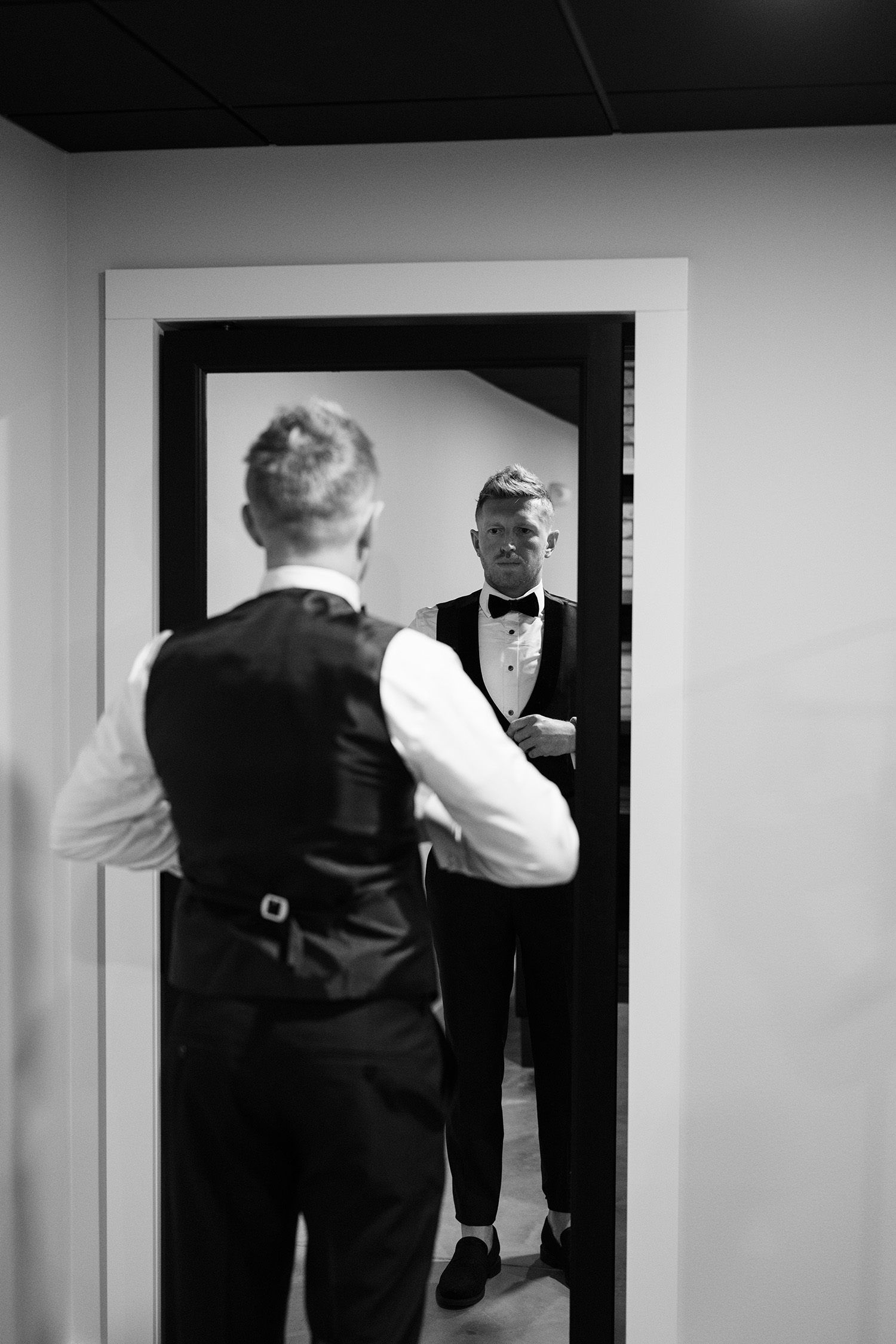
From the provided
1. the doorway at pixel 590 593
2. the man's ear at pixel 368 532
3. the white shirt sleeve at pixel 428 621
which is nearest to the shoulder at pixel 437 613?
the white shirt sleeve at pixel 428 621

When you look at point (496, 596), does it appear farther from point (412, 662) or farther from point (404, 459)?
point (412, 662)

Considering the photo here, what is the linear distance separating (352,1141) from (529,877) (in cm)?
37

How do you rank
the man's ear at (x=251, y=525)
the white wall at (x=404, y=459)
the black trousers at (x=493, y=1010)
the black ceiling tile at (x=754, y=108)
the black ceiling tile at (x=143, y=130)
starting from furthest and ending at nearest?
the black trousers at (x=493, y=1010), the white wall at (x=404, y=459), the black ceiling tile at (x=143, y=130), the black ceiling tile at (x=754, y=108), the man's ear at (x=251, y=525)

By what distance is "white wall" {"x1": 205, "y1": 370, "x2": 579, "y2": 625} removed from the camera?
2721 mm

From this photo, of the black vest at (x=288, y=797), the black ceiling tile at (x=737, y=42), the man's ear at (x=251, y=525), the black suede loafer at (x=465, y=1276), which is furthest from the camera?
the black suede loafer at (x=465, y=1276)

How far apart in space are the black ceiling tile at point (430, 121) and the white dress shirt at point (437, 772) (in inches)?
41.9

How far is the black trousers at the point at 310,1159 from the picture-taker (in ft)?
5.16

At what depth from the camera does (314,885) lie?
61.0 inches

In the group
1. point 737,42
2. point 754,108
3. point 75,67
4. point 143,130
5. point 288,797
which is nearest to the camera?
point 288,797

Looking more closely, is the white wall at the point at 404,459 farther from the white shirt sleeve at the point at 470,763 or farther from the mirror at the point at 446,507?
the white shirt sleeve at the point at 470,763

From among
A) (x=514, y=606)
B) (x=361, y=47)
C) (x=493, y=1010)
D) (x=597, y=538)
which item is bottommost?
(x=493, y=1010)

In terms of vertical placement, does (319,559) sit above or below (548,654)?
above

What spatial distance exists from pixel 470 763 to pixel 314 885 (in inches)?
8.9

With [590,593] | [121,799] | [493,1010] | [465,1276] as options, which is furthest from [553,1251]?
[121,799]
